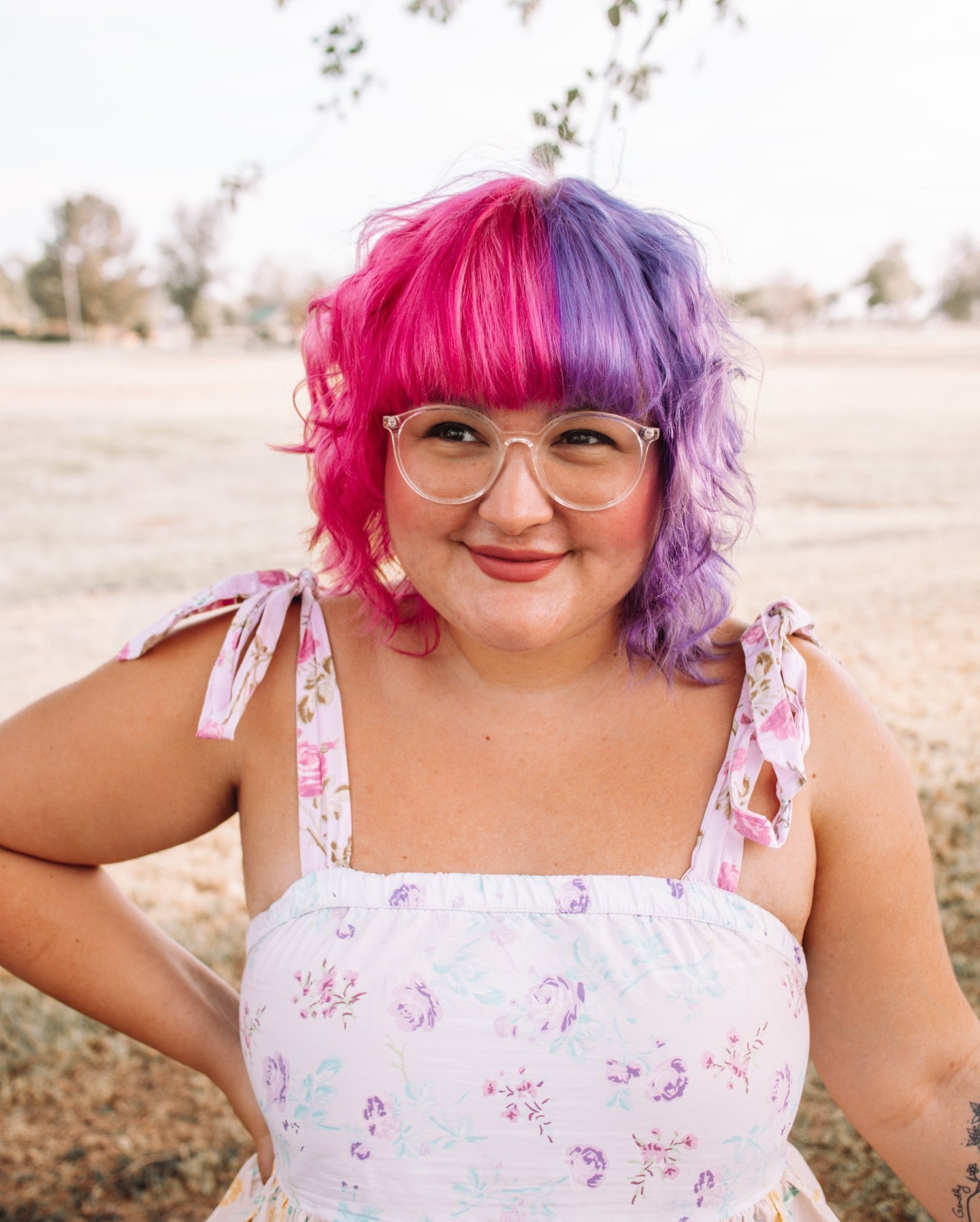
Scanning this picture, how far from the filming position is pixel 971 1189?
133 cm

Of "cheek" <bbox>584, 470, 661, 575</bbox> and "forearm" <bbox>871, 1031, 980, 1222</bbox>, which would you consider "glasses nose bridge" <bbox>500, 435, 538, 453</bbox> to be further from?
"forearm" <bbox>871, 1031, 980, 1222</bbox>

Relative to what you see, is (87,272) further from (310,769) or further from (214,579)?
(310,769)

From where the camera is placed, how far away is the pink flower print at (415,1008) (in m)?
1.27

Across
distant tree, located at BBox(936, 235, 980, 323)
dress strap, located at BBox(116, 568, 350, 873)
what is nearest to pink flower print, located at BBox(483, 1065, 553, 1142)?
dress strap, located at BBox(116, 568, 350, 873)

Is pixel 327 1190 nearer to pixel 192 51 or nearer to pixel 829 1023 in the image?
pixel 829 1023

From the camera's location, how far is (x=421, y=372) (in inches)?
51.0

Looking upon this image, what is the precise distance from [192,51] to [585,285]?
12.6 m

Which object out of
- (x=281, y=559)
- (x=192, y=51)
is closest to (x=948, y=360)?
(x=192, y=51)

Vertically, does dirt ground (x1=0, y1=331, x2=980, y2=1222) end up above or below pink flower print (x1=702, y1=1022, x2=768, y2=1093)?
below

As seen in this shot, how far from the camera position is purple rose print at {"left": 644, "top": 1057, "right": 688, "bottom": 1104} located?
4.09ft

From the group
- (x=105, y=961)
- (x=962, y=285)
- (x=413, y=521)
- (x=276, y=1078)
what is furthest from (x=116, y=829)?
(x=962, y=285)

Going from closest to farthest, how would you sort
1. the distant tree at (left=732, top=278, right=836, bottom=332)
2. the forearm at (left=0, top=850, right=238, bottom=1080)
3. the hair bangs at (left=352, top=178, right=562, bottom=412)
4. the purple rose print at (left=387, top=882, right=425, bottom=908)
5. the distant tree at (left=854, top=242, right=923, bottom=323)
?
the hair bangs at (left=352, top=178, right=562, bottom=412)
the purple rose print at (left=387, top=882, right=425, bottom=908)
the forearm at (left=0, top=850, right=238, bottom=1080)
the distant tree at (left=732, top=278, right=836, bottom=332)
the distant tree at (left=854, top=242, right=923, bottom=323)

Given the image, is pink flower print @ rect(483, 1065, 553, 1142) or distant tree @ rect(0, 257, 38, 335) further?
distant tree @ rect(0, 257, 38, 335)

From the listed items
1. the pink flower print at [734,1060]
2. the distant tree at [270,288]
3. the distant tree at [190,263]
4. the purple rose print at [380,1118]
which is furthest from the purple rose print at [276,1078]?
the distant tree at [190,263]
